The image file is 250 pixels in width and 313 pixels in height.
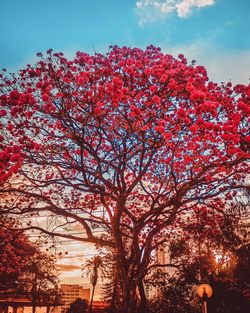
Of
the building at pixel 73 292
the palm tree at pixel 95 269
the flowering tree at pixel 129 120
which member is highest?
the flowering tree at pixel 129 120

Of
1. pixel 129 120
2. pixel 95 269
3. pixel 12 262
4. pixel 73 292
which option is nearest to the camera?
pixel 129 120

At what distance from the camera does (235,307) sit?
13258mm

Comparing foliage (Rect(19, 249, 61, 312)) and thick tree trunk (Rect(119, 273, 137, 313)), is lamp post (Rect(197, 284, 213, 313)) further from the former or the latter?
foliage (Rect(19, 249, 61, 312))

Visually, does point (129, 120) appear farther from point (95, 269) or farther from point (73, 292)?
point (73, 292)

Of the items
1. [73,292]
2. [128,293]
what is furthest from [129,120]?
[73,292]

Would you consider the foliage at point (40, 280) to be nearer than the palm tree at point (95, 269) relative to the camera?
No

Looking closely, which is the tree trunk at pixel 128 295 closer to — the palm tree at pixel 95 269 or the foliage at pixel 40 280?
the palm tree at pixel 95 269

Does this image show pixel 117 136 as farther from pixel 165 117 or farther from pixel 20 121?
pixel 20 121

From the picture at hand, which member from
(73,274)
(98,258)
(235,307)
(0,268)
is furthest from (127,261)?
(73,274)

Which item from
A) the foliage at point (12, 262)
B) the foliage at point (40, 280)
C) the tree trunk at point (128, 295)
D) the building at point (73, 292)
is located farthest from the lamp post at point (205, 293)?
the building at point (73, 292)

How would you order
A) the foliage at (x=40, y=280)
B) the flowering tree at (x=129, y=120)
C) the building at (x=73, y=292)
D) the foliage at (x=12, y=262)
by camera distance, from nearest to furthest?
the flowering tree at (x=129, y=120) → the foliage at (x=12, y=262) → the foliage at (x=40, y=280) → the building at (x=73, y=292)

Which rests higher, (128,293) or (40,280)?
(40,280)

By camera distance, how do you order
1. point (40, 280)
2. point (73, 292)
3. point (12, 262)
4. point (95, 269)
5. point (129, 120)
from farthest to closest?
1. point (73, 292)
2. point (40, 280)
3. point (12, 262)
4. point (95, 269)
5. point (129, 120)

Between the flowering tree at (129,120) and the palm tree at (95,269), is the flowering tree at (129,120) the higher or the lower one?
the higher one
